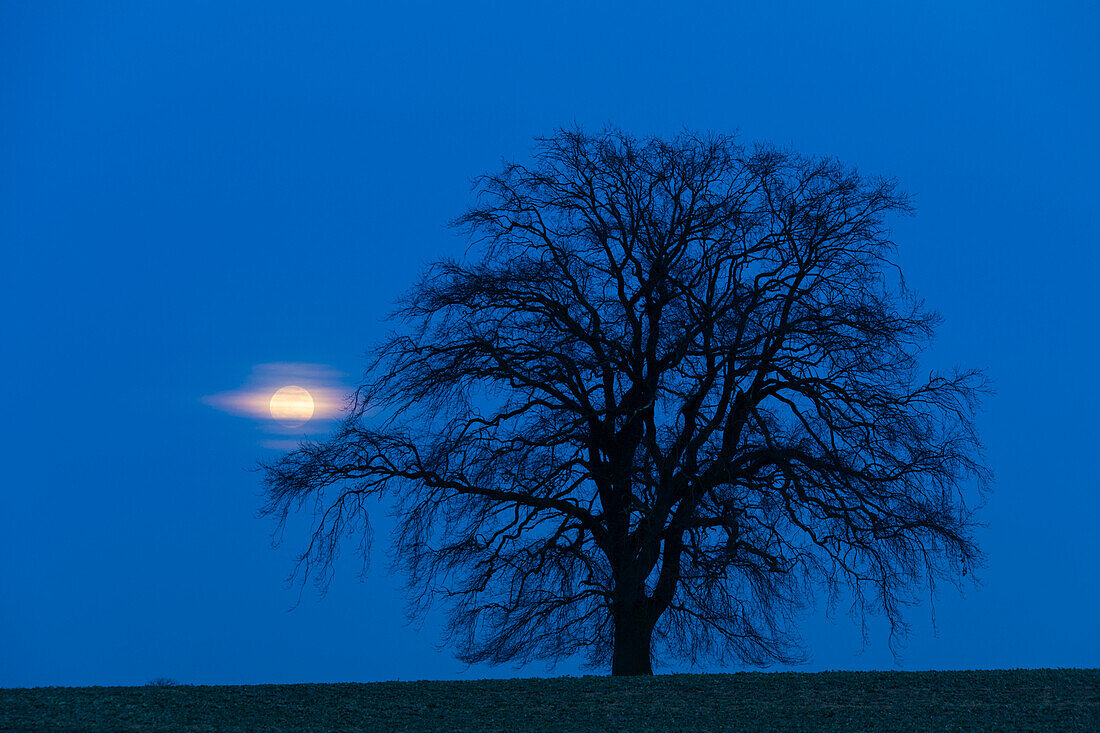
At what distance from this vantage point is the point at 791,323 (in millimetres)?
18047

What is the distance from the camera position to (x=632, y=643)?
18000 mm

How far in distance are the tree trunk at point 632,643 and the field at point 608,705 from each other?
2580 millimetres

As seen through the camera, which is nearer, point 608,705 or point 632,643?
point 608,705

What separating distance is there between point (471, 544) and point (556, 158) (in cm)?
712

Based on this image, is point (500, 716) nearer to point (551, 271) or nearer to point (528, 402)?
point (528, 402)

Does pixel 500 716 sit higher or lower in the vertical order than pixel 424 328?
lower

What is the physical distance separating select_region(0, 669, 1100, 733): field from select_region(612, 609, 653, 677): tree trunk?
258cm

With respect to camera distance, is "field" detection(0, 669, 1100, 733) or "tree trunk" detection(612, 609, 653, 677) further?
"tree trunk" detection(612, 609, 653, 677)

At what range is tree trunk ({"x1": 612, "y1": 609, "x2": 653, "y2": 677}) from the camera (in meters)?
17.9

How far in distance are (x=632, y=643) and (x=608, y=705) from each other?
4819mm

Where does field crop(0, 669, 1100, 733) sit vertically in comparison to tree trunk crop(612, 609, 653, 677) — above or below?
below

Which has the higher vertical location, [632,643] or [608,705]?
[632,643]

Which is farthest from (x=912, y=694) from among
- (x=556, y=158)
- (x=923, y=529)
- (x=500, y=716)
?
(x=556, y=158)

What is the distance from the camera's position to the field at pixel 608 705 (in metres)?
12.2
